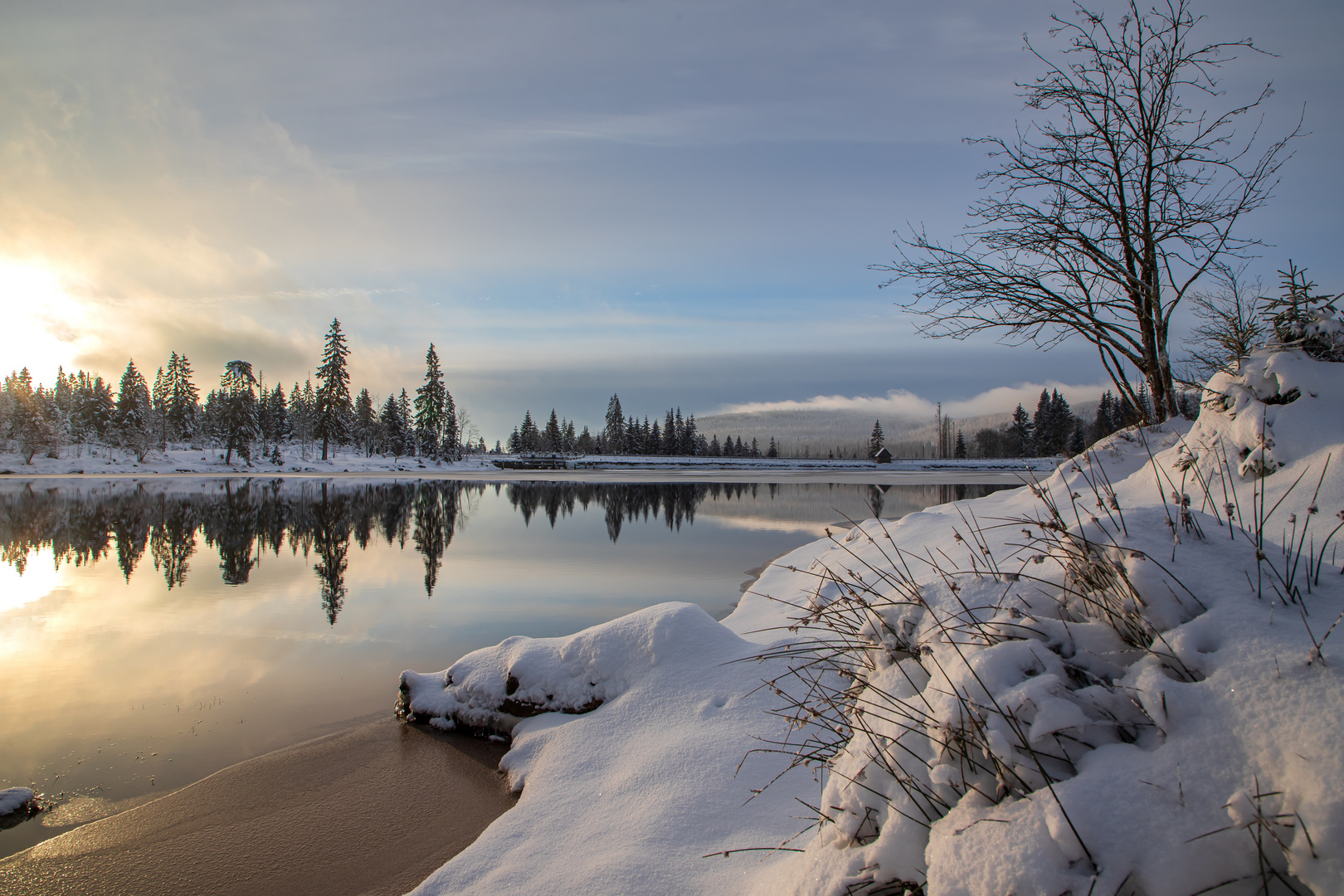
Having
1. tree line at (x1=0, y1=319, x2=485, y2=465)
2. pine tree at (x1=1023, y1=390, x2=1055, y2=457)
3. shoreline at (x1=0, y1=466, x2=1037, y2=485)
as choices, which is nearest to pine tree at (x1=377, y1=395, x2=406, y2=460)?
tree line at (x1=0, y1=319, x2=485, y2=465)

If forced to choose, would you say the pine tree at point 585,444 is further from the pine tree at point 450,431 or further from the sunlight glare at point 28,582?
the sunlight glare at point 28,582

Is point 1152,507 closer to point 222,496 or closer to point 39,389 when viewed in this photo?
point 222,496

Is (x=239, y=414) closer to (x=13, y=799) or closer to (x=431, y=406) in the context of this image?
(x=431, y=406)

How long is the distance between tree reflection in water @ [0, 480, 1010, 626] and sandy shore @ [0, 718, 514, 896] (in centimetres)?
473

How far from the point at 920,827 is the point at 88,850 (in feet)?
16.1

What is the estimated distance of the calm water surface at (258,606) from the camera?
5348mm

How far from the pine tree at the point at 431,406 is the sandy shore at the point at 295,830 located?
6787 centimetres

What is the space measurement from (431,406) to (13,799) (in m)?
67.9

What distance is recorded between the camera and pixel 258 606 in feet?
31.9

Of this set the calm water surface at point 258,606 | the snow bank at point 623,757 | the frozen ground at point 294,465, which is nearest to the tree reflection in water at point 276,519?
the calm water surface at point 258,606

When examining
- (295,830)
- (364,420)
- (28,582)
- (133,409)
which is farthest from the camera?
(364,420)

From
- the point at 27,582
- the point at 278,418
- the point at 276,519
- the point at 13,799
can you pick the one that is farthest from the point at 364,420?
the point at 13,799

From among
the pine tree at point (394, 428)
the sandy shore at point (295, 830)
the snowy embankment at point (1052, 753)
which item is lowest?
the sandy shore at point (295, 830)

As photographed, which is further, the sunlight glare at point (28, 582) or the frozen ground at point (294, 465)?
the frozen ground at point (294, 465)
